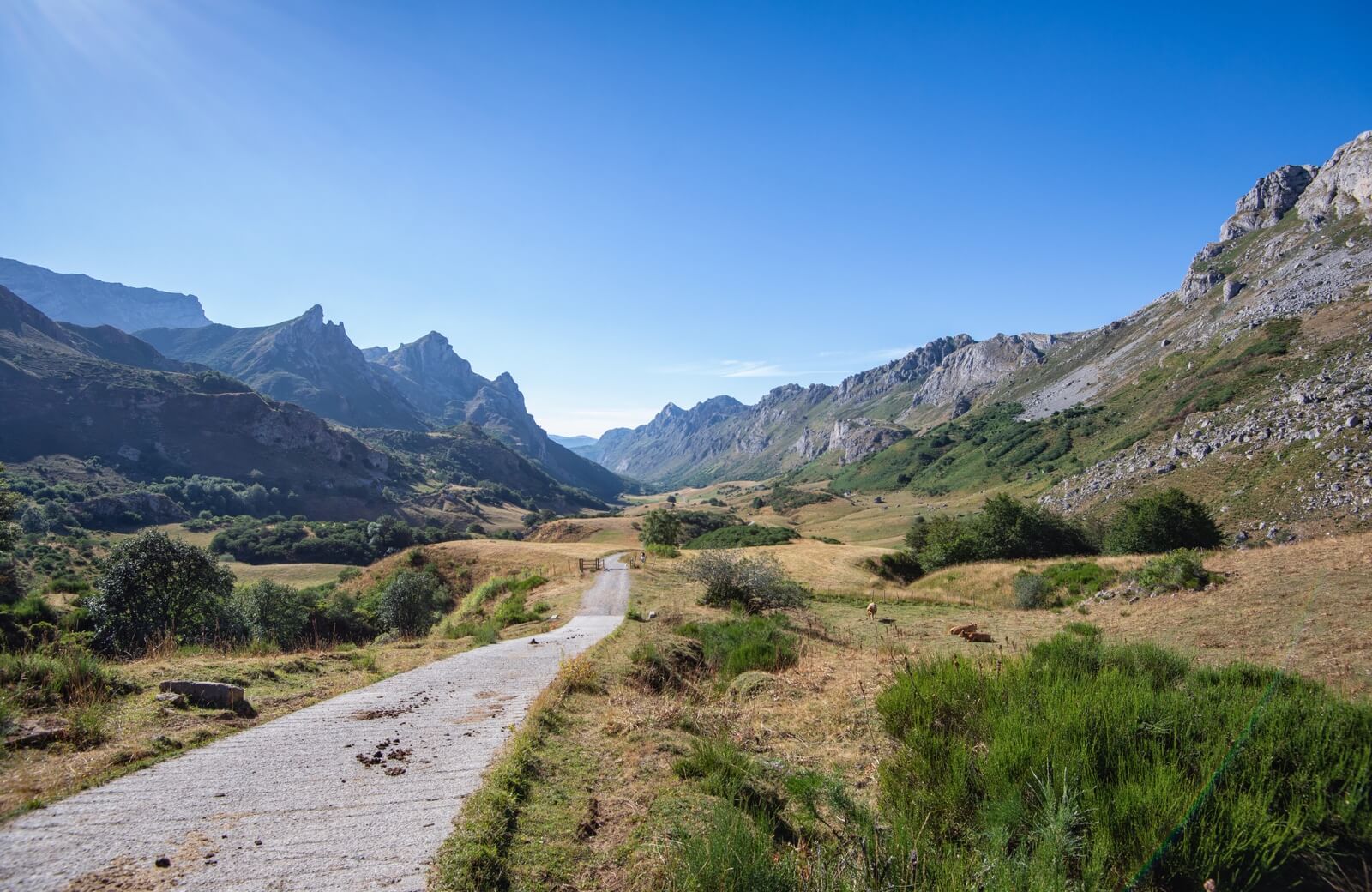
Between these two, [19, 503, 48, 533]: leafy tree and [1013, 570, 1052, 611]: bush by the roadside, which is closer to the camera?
[1013, 570, 1052, 611]: bush by the roadside

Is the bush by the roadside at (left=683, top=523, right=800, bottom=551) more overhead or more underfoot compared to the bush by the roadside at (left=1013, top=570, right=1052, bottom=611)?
more underfoot

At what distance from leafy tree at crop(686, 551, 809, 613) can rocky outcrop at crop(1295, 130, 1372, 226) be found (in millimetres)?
228099

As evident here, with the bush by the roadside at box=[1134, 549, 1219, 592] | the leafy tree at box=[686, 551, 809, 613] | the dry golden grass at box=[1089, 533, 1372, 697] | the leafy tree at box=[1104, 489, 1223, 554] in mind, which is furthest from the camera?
the leafy tree at box=[1104, 489, 1223, 554]

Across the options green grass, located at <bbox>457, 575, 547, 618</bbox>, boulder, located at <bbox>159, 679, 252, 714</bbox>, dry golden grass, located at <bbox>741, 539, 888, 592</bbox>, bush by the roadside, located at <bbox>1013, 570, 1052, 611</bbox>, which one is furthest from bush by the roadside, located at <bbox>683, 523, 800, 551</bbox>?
boulder, located at <bbox>159, 679, 252, 714</bbox>

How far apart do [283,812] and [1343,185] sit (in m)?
270

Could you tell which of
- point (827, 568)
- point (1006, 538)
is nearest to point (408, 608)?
point (827, 568)

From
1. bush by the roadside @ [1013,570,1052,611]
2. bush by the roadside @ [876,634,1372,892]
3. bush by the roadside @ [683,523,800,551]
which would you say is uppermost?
bush by the roadside @ [876,634,1372,892]

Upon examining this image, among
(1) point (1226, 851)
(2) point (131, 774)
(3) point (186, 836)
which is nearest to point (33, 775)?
(2) point (131, 774)

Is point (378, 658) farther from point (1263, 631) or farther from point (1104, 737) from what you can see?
point (1263, 631)

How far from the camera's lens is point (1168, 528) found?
121 feet

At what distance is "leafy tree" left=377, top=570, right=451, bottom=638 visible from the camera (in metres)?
30.8

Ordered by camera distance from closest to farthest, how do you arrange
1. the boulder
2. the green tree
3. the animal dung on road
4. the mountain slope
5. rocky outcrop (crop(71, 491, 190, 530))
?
the boulder → the animal dung on road → the mountain slope → the green tree → rocky outcrop (crop(71, 491, 190, 530))

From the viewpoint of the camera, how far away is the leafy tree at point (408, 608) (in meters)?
30.8

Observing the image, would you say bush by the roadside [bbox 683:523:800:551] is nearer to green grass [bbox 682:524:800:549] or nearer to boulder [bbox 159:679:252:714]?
green grass [bbox 682:524:800:549]
